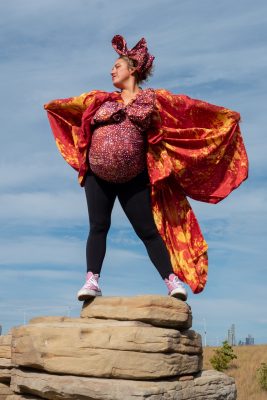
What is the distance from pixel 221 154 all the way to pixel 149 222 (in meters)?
1.13

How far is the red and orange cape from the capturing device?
6.57 meters

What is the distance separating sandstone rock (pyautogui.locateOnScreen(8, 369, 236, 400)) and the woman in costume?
34.3 inches

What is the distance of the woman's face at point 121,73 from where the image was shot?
6656 millimetres

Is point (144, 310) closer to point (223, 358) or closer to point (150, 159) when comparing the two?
point (150, 159)

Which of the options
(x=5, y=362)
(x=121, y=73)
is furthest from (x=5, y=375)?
(x=121, y=73)

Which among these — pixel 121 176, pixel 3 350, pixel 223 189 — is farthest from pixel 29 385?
pixel 223 189

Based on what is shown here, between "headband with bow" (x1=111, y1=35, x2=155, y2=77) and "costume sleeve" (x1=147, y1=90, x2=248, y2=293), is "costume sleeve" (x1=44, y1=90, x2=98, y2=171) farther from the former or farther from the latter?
"costume sleeve" (x1=147, y1=90, x2=248, y2=293)

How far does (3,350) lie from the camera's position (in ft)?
25.6

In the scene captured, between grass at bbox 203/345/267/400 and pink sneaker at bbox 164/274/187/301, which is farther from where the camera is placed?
grass at bbox 203/345/267/400

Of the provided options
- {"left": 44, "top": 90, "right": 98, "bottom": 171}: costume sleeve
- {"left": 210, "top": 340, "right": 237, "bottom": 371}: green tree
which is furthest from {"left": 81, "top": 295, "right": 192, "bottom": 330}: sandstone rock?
{"left": 210, "top": 340, "right": 237, "bottom": 371}: green tree

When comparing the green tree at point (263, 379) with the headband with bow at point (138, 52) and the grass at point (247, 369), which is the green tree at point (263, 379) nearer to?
the grass at point (247, 369)

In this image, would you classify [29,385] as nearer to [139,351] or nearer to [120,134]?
[139,351]

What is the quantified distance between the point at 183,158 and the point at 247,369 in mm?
12018

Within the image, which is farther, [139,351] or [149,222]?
[149,222]
